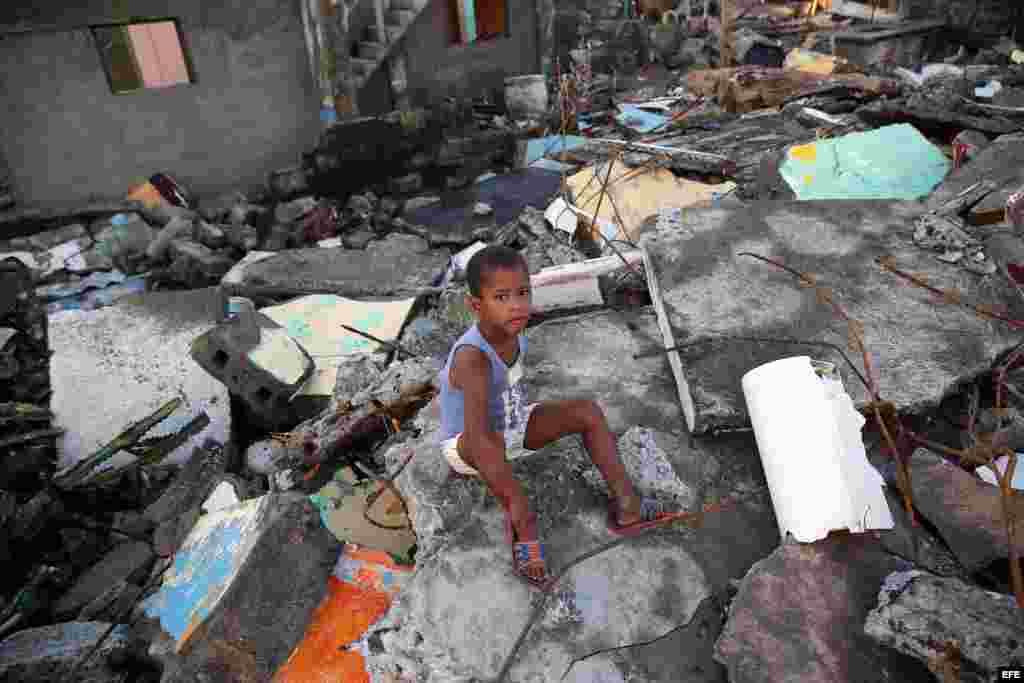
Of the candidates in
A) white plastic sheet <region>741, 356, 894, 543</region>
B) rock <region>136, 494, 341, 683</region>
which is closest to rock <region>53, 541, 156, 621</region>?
rock <region>136, 494, 341, 683</region>

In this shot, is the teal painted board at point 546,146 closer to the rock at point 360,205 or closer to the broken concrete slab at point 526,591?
the rock at point 360,205

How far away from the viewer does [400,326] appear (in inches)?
194

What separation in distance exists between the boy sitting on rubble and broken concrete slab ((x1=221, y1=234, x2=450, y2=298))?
298 centimetres

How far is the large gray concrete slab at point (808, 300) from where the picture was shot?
8.88ft

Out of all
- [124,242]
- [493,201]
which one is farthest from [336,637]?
[124,242]

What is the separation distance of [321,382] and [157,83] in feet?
19.6

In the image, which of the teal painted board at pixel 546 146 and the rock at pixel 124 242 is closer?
the rock at pixel 124 242

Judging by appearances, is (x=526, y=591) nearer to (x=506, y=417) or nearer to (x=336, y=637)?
(x=506, y=417)

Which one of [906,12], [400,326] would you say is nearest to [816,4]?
[906,12]

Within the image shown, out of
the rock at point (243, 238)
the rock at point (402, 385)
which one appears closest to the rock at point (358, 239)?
the rock at point (243, 238)

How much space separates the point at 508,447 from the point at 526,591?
2.04 ft

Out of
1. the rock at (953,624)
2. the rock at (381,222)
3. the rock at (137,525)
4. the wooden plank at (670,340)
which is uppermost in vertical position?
the wooden plank at (670,340)

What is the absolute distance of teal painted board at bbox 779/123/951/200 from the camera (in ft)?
15.9

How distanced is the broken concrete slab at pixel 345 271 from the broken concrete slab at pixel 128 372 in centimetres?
44
